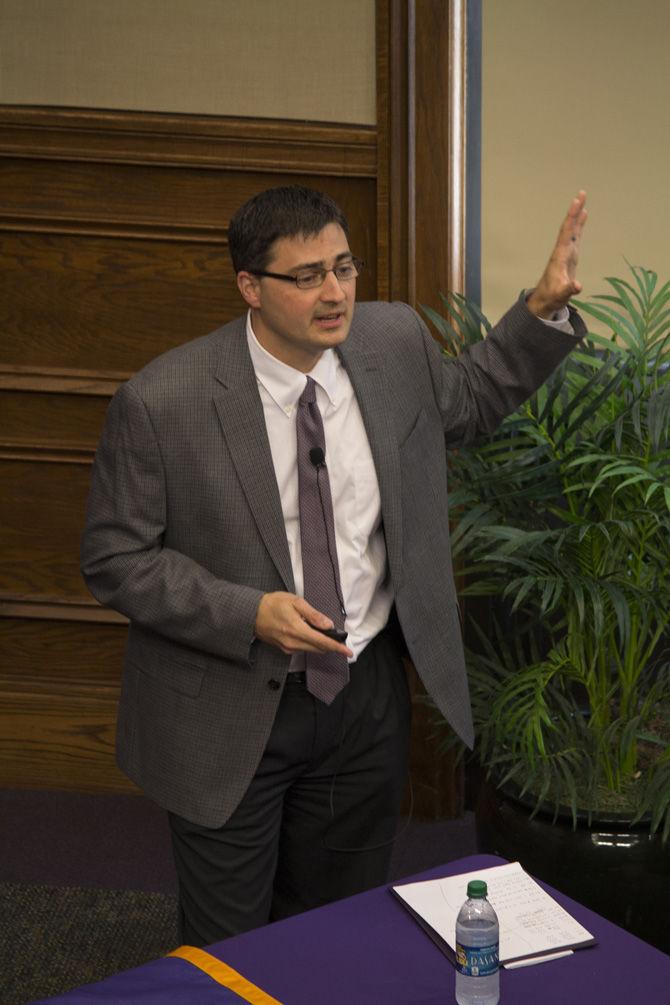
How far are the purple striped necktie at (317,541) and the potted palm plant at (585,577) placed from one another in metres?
0.58

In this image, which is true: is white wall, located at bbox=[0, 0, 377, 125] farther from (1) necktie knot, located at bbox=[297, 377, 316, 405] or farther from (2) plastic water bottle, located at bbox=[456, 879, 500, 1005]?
(2) plastic water bottle, located at bbox=[456, 879, 500, 1005]

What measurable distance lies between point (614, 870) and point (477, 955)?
4.64ft

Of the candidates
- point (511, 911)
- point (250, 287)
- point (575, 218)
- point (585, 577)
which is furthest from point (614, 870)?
point (250, 287)

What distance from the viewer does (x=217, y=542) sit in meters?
2.45

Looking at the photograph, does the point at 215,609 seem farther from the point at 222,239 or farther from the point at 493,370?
the point at 222,239

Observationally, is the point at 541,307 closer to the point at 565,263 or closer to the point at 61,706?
the point at 565,263

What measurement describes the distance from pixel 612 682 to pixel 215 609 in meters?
1.38

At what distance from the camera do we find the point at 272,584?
2.44m

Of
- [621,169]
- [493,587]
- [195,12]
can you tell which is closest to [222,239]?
[195,12]

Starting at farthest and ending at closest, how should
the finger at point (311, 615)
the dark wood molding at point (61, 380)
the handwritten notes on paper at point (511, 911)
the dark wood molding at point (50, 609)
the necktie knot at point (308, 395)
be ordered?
the dark wood molding at point (50, 609), the dark wood molding at point (61, 380), the necktie knot at point (308, 395), the finger at point (311, 615), the handwritten notes on paper at point (511, 911)

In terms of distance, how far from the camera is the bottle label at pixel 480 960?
67.9 inches

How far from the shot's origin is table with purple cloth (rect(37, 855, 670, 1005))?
1.79 meters

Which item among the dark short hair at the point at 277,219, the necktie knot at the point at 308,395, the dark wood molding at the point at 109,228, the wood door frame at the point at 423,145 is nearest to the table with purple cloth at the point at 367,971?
the necktie knot at the point at 308,395

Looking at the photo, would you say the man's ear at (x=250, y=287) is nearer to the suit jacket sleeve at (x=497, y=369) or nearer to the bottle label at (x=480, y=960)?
the suit jacket sleeve at (x=497, y=369)
